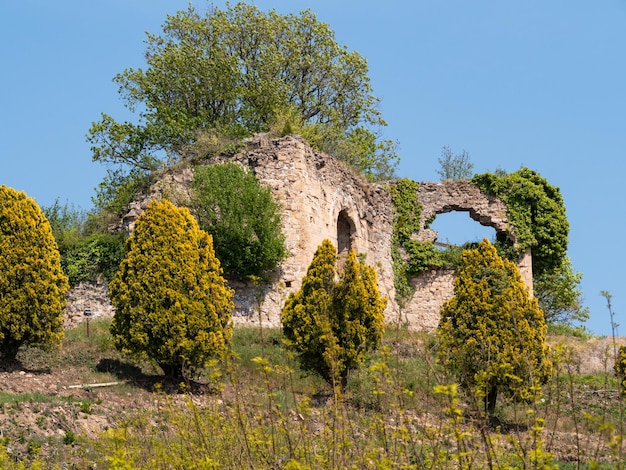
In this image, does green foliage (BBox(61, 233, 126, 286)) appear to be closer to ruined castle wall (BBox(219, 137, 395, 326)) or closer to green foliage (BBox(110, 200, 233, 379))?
ruined castle wall (BBox(219, 137, 395, 326))

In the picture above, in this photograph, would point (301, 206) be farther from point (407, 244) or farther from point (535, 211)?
point (535, 211)

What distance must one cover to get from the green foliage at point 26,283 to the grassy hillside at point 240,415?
55 cm

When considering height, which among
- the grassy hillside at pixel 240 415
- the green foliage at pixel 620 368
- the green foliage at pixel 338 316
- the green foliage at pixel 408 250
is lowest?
the grassy hillside at pixel 240 415

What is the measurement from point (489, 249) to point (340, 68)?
49.1 feet

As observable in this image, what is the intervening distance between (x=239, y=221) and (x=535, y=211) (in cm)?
969

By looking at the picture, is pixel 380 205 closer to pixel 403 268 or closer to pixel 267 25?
pixel 403 268

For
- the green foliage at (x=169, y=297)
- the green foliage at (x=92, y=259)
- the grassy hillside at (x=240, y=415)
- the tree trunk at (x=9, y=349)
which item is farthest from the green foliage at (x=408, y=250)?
the tree trunk at (x=9, y=349)

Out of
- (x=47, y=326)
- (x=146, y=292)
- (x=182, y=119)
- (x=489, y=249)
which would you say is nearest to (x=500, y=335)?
(x=489, y=249)

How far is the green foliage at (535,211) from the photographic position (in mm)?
24719

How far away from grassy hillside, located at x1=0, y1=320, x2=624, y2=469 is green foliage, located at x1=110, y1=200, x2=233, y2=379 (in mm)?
475

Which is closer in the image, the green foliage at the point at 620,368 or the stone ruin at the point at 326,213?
the green foliage at the point at 620,368

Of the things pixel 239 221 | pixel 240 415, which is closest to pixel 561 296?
pixel 239 221

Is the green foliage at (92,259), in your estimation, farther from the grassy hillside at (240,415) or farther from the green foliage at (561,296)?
the green foliage at (561,296)

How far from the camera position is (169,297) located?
46.0 ft
